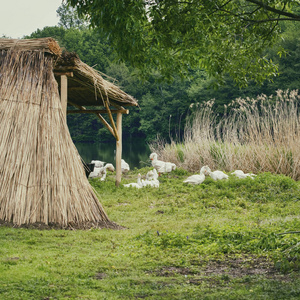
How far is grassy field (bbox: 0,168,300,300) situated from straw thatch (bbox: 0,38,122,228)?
1.64ft

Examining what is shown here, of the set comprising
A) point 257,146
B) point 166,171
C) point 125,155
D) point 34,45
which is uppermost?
point 34,45

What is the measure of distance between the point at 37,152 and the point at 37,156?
0.25 feet

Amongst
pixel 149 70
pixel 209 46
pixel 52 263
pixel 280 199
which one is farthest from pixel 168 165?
pixel 52 263

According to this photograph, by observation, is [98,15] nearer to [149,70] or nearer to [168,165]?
[149,70]

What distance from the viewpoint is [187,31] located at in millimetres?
6363

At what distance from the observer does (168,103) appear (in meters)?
52.5

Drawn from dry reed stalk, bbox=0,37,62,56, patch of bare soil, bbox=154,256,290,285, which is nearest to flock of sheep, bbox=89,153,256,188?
dry reed stalk, bbox=0,37,62,56

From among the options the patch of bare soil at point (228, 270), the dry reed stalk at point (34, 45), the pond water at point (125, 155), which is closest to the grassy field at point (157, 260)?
the patch of bare soil at point (228, 270)

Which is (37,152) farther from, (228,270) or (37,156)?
(228,270)

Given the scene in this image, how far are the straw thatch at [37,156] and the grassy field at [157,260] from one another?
50 cm

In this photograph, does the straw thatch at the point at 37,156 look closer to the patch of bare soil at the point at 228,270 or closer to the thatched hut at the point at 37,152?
the thatched hut at the point at 37,152

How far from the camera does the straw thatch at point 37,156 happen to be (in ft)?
23.9

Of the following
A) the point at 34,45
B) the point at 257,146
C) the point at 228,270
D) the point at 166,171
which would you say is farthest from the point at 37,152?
the point at 166,171

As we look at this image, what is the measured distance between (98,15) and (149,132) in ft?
159
